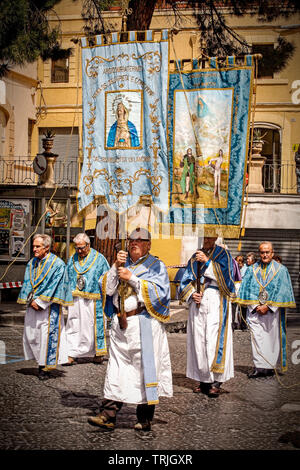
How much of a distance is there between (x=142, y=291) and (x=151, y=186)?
1.95 m

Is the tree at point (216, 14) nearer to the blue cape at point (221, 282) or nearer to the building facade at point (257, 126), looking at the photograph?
the building facade at point (257, 126)

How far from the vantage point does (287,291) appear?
29.3 feet

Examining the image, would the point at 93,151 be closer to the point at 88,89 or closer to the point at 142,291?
the point at 88,89

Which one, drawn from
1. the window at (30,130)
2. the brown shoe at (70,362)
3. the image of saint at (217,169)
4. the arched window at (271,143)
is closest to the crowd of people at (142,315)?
the brown shoe at (70,362)

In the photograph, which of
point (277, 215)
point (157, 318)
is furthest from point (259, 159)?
point (157, 318)

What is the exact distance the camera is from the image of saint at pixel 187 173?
7723 millimetres

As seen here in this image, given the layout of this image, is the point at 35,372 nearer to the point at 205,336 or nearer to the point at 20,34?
the point at 205,336

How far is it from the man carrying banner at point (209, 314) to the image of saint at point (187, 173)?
2.02 feet

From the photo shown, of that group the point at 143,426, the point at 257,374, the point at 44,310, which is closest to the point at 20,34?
the point at 44,310

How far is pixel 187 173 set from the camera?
7727mm

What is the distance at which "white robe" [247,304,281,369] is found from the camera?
8914 mm

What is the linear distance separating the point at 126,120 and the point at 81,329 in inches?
126

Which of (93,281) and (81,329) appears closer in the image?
(81,329)

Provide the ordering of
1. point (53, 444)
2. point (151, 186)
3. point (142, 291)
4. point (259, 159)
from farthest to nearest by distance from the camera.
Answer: point (259, 159), point (151, 186), point (142, 291), point (53, 444)
